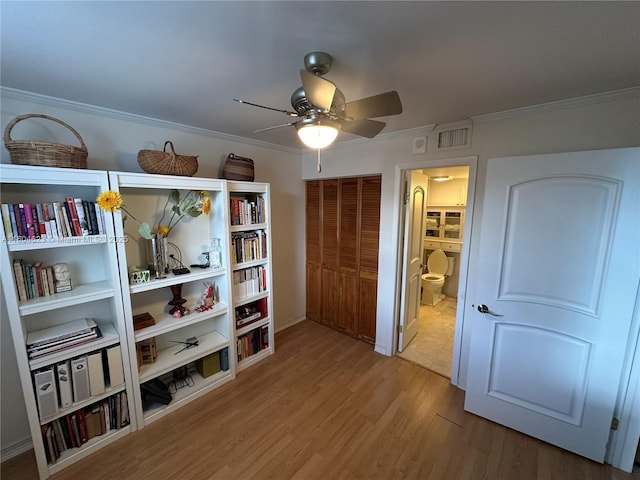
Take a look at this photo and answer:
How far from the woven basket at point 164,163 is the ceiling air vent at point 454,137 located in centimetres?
210

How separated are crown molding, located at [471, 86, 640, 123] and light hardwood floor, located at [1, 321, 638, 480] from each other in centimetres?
230

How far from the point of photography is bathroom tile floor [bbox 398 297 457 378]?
2.66 metres

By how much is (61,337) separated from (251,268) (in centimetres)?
140

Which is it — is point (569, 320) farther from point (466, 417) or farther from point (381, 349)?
point (381, 349)

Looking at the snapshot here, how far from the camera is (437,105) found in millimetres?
1790

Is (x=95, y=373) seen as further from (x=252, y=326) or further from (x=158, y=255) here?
(x=252, y=326)

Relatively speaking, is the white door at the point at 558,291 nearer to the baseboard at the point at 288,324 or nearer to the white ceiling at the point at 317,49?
the white ceiling at the point at 317,49

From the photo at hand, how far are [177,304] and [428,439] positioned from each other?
2206mm

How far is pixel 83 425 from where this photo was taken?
1676mm

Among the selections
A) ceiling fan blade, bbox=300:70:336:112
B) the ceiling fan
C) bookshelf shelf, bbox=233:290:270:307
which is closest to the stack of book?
bookshelf shelf, bbox=233:290:270:307

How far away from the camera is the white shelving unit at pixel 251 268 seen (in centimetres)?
242

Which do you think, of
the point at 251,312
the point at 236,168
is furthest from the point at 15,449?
the point at 236,168

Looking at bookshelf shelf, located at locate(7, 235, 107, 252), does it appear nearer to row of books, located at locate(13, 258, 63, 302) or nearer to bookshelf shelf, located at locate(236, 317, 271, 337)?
row of books, located at locate(13, 258, 63, 302)

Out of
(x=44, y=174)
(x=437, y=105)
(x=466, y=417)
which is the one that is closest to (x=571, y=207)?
(x=437, y=105)
